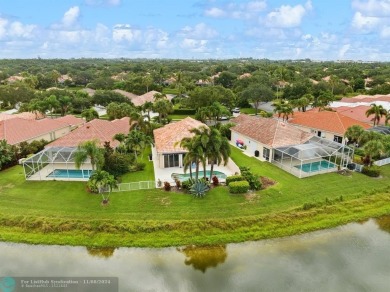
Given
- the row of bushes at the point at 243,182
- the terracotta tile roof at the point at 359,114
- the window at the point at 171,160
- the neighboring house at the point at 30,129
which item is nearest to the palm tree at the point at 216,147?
the row of bushes at the point at 243,182

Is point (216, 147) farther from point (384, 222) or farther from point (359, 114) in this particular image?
point (359, 114)

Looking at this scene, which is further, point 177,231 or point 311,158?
point 311,158

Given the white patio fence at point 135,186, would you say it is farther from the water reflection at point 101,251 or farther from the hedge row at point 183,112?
the hedge row at point 183,112

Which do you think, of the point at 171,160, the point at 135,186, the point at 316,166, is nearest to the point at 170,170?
the point at 171,160

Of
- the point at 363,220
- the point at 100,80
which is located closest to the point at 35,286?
the point at 363,220

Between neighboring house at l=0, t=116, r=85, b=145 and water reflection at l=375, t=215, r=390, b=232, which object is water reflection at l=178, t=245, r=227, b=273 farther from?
neighboring house at l=0, t=116, r=85, b=145

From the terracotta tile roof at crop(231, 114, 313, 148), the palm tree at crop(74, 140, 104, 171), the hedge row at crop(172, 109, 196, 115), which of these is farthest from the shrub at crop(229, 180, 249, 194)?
the hedge row at crop(172, 109, 196, 115)
